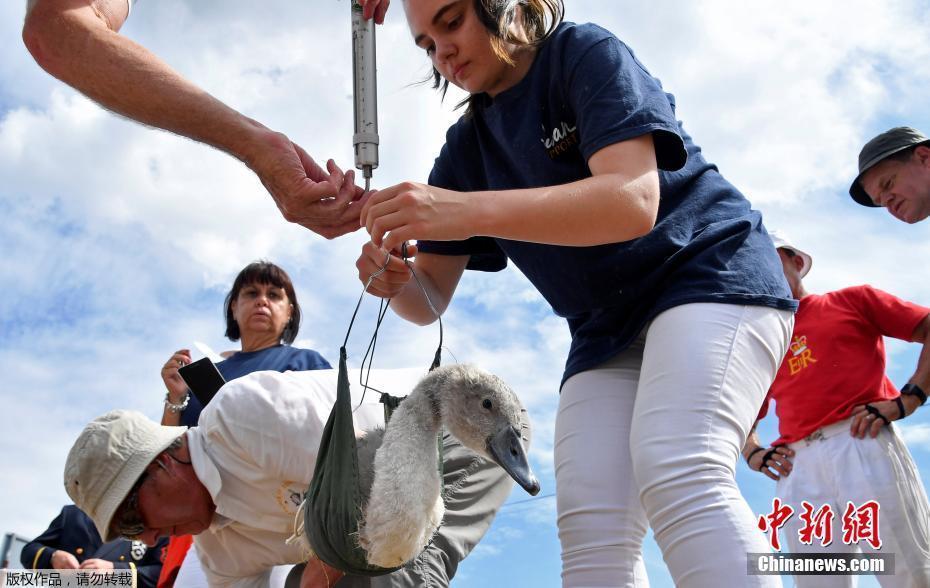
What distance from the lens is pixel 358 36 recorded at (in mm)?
2006

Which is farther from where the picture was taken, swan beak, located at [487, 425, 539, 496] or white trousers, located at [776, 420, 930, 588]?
white trousers, located at [776, 420, 930, 588]

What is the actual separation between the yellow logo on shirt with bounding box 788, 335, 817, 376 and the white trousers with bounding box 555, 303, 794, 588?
6.91 ft

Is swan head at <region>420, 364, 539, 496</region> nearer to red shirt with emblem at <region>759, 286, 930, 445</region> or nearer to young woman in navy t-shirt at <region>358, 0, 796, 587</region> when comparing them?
young woman in navy t-shirt at <region>358, 0, 796, 587</region>

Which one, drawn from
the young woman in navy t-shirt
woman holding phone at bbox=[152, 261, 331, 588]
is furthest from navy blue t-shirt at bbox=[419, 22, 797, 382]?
woman holding phone at bbox=[152, 261, 331, 588]

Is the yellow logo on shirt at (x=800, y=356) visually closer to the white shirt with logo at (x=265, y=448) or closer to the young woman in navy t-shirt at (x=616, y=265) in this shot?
the white shirt with logo at (x=265, y=448)

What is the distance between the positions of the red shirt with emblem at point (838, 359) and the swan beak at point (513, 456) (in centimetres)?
198

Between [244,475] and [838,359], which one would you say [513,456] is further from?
[838,359]

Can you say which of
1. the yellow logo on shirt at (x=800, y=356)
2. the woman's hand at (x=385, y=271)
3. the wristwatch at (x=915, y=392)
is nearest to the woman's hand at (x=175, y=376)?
the woman's hand at (x=385, y=271)

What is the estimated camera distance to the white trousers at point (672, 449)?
1453 mm

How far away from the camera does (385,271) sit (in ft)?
6.32

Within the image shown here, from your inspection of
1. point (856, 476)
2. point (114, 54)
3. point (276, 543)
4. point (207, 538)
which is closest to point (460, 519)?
point (276, 543)

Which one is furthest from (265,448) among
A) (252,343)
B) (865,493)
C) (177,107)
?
(865,493)

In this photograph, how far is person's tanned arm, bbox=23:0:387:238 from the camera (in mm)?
2012

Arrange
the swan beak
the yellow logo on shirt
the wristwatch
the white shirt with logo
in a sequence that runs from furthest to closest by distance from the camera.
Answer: the yellow logo on shirt < the wristwatch < the white shirt with logo < the swan beak
